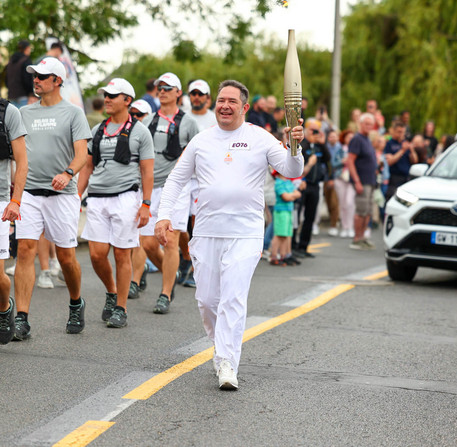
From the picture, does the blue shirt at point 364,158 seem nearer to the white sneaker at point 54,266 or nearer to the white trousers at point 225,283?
the white sneaker at point 54,266

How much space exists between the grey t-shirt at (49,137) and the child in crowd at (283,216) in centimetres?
602

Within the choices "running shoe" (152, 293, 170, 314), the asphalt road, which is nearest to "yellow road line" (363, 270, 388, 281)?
the asphalt road

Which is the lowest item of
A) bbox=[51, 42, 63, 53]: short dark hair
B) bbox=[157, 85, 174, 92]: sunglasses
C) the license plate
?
the license plate

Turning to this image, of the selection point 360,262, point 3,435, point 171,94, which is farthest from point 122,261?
point 360,262

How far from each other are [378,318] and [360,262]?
213 inches

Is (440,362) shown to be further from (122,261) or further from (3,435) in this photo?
(3,435)

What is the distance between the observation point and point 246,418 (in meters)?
5.41

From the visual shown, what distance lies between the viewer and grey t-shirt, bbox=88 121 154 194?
8.58 m

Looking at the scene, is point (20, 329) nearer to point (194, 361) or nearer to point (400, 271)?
point (194, 361)

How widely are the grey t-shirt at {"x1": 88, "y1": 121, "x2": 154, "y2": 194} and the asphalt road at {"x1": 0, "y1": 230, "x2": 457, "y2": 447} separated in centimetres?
118

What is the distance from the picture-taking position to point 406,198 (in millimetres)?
11680

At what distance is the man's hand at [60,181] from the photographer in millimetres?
7461

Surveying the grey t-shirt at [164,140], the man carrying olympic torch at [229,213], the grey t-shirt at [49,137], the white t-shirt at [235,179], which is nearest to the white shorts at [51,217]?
the grey t-shirt at [49,137]

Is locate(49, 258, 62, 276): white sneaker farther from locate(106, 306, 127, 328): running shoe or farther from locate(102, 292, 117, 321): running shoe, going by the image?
locate(106, 306, 127, 328): running shoe
